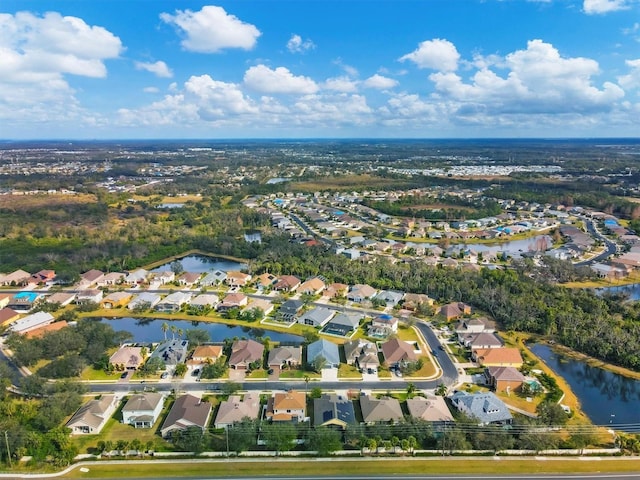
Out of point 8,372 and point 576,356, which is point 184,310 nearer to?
point 8,372

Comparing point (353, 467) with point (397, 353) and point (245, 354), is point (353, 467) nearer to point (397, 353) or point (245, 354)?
point (397, 353)

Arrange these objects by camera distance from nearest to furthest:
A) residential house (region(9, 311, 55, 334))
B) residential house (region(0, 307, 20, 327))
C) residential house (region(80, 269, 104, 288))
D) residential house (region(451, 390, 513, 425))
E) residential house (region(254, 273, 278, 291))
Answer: residential house (region(451, 390, 513, 425))
residential house (region(9, 311, 55, 334))
residential house (region(0, 307, 20, 327))
residential house (region(254, 273, 278, 291))
residential house (region(80, 269, 104, 288))

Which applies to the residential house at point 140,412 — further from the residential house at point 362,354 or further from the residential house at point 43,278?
the residential house at point 43,278

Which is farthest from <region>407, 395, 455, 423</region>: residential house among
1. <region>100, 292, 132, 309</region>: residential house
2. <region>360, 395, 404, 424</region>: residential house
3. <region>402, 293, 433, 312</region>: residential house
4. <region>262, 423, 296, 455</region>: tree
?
<region>100, 292, 132, 309</region>: residential house

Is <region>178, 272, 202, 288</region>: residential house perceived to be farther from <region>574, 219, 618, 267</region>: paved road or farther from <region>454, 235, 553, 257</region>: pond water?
<region>574, 219, 618, 267</region>: paved road

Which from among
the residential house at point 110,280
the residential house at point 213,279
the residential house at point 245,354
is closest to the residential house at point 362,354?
the residential house at point 245,354

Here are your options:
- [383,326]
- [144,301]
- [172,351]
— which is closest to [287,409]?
[172,351]
